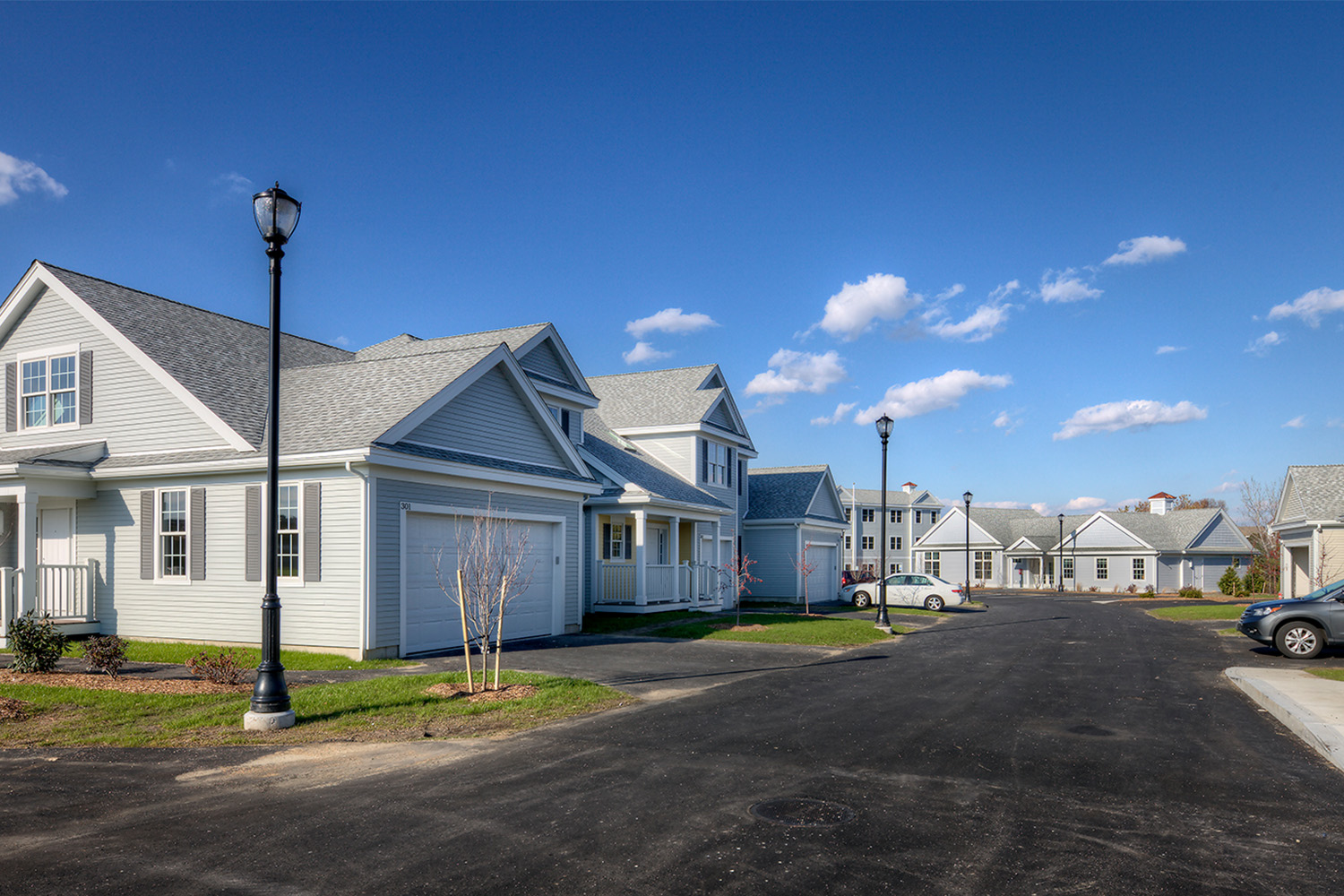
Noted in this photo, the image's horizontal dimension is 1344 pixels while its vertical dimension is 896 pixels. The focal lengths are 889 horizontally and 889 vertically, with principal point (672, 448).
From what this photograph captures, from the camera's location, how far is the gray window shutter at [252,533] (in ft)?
54.1

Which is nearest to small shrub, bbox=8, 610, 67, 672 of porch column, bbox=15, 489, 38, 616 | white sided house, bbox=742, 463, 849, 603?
porch column, bbox=15, 489, 38, 616

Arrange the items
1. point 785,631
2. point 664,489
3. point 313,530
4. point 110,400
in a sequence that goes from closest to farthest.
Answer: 1. point 313,530
2. point 110,400
3. point 785,631
4. point 664,489

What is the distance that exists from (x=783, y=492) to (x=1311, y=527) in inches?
775

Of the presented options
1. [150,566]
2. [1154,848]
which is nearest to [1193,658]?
[1154,848]

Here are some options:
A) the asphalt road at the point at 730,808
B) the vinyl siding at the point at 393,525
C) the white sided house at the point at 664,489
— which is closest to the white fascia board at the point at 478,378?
the vinyl siding at the point at 393,525

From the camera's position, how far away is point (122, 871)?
5.75 metres

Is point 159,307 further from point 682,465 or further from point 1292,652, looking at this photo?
point 1292,652

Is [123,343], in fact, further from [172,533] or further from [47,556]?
[47,556]

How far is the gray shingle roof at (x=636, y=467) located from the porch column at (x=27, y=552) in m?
13.8

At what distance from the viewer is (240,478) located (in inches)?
666

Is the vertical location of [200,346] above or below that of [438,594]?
above

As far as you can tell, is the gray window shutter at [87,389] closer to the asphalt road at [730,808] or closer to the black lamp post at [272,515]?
the black lamp post at [272,515]

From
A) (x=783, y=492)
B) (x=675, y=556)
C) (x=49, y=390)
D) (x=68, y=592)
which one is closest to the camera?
(x=68, y=592)

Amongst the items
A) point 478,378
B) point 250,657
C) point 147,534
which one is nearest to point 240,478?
point 147,534
